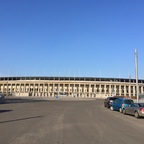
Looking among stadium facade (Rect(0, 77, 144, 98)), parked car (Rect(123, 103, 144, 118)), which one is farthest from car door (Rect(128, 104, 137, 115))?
stadium facade (Rect(0, 77, 144, 98))

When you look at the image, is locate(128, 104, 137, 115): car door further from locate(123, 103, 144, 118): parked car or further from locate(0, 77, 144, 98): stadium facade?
locate(0, 77, 144, 98): stadium facade

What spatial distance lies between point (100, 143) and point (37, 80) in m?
163

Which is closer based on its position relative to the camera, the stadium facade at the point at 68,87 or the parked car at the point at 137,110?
the parked car at the point at 137,110

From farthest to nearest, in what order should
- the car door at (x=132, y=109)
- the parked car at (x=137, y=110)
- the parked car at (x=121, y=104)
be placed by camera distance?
1. the parked car at (x=121, y=104)
2. the car door at (x=132, y=109)
3. the parked car at (x=137, y=110)

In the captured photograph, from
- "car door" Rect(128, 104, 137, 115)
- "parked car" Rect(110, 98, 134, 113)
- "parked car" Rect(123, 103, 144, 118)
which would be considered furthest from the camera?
"parked car" Rect(110, 98, 134, 113)

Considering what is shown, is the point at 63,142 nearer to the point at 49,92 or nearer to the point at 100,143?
the point at 100,143

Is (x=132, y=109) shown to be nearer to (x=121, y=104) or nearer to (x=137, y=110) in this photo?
(x=137, y=110)

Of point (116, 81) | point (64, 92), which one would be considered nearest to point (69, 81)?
point (64, 92)

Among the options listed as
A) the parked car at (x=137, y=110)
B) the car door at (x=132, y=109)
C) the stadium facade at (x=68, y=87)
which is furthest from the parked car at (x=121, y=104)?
the stadium facade at (x=68, y=87)

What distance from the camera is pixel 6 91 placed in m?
172

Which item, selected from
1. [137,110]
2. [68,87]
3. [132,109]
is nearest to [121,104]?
[132,109]

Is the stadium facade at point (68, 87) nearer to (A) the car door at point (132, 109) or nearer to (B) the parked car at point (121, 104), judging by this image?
(B) the parked car at point (121, 104)

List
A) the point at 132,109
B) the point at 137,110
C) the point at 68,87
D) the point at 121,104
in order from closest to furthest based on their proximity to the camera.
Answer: the point at 137,110 < the point at 132,109 < the point at 121,104 < the point at 68,87

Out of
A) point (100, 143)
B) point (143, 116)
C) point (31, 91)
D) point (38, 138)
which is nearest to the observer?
point (100, 143)
